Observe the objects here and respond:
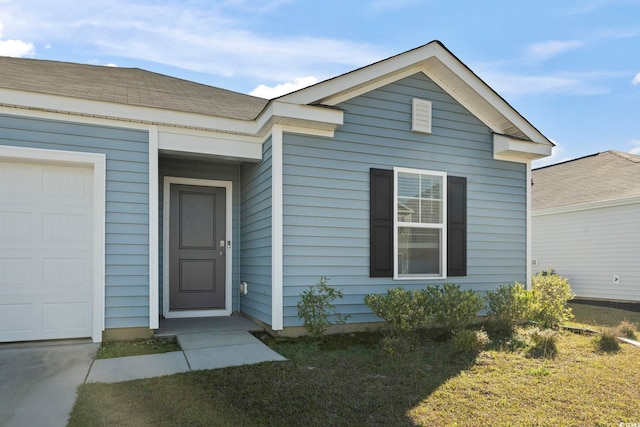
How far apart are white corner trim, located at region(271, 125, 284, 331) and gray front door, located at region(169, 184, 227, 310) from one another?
1628mm

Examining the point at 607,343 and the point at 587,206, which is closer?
the point at 607,343

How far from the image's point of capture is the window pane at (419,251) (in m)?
6.08

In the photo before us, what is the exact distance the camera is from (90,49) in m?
8.70

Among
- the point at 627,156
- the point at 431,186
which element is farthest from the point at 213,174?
the point at 627,156

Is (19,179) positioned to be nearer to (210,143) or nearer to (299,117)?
(210,143)

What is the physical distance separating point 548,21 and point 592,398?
7894mm

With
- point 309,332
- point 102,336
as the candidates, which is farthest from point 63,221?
point 309,332

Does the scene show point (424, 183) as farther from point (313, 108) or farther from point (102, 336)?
point (102, 336)

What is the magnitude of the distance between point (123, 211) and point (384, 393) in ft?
11.8

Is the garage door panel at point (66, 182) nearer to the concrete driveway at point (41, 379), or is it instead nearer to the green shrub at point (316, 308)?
the concrete driveway at point (41, 379)

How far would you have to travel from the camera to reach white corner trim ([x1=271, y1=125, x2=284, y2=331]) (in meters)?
5.24

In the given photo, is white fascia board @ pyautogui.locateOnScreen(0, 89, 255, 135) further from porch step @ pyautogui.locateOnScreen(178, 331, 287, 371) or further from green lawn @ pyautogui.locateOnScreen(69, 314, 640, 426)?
green lawn @ pyautogui.locateOnScreen(69, 314, 640, 426)

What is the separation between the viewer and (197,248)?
6.48 metres

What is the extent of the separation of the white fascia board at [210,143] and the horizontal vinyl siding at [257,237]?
0.19 meters
